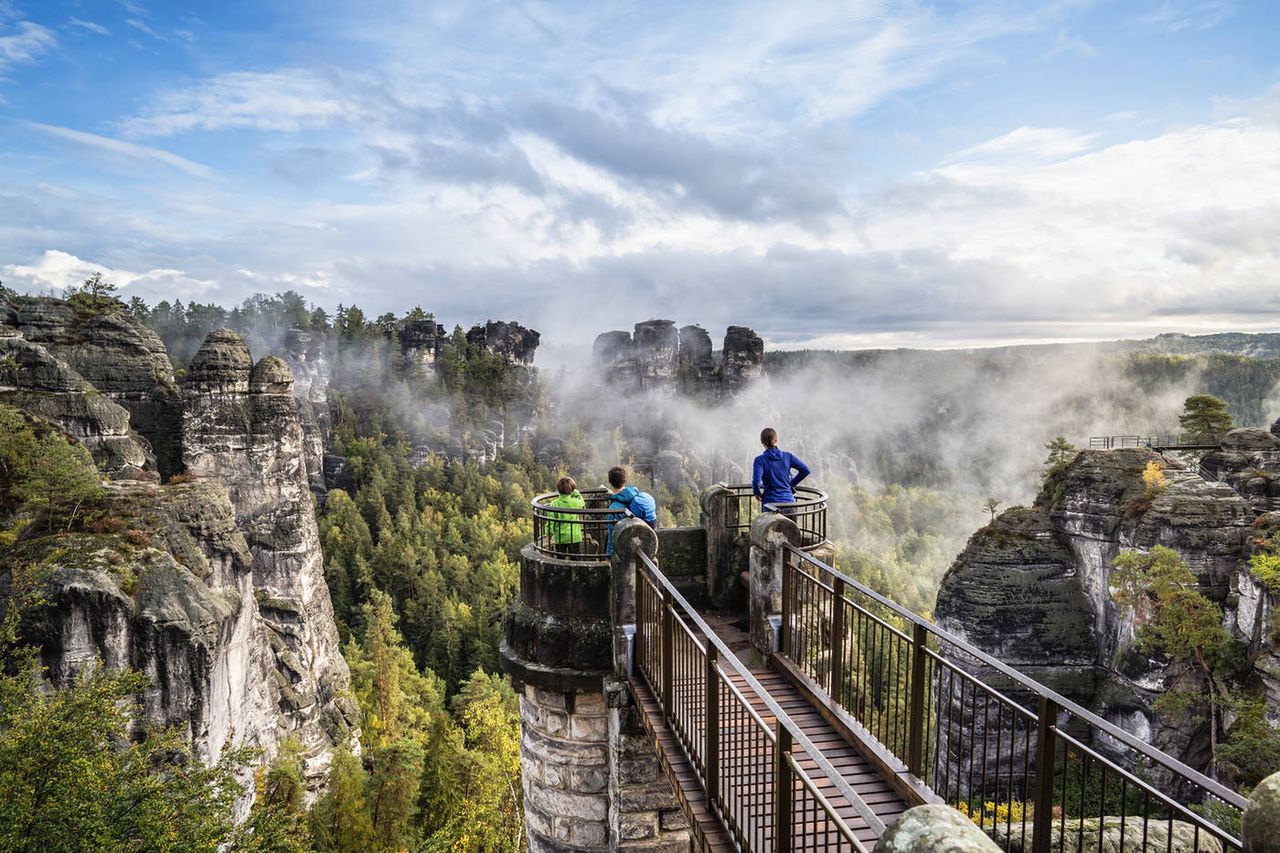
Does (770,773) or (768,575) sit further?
(768,575)

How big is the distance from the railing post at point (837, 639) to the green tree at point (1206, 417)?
166ft

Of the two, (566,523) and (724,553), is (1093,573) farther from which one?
(566,523)

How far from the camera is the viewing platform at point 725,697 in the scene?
5012mm

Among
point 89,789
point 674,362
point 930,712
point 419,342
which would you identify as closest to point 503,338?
point 419,342

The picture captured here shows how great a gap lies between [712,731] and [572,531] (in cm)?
405

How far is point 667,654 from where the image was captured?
6.33 meters

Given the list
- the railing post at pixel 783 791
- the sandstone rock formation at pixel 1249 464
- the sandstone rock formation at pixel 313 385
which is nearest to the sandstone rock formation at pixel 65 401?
the railing post at pixel 783 791

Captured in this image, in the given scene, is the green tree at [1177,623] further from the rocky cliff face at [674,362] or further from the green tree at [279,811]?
the rocky cliff face at [674,362]

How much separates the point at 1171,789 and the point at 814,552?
2714cm

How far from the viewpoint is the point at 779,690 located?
22.1 feet

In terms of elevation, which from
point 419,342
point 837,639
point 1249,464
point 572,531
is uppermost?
point 419,342

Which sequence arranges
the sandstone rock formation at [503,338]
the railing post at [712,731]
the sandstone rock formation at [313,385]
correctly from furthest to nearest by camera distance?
1. the sandstone rock formation at [503,338]
2. the sandstone rock formation at [313,385]
3. the railing post at [712,731]

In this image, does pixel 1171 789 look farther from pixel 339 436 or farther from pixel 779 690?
pixel 339 436

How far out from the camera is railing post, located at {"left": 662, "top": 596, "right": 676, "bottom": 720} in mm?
6309
